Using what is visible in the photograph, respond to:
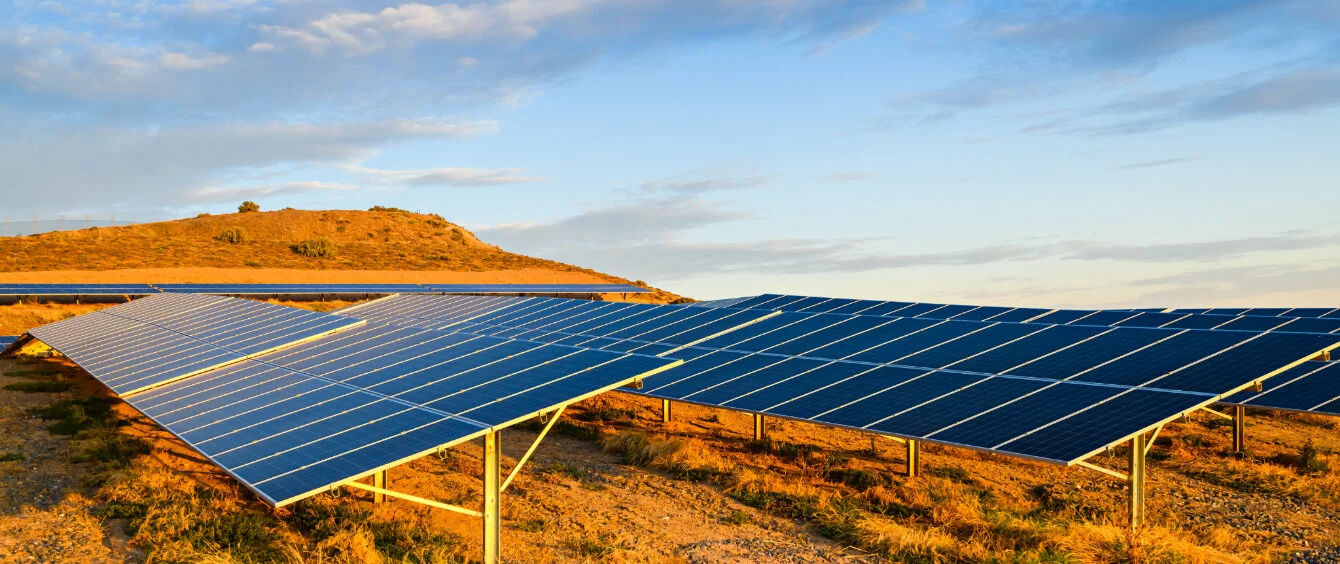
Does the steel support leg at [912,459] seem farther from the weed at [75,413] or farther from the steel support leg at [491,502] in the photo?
the weed at [75,413]

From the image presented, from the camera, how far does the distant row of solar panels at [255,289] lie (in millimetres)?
58750

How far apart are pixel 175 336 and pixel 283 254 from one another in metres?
69.7

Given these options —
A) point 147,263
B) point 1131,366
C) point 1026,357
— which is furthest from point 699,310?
point 147,263

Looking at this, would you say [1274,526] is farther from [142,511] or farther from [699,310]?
[142,511]

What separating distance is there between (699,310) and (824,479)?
35.1 feet

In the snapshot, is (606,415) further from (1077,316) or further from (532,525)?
(1077,316)

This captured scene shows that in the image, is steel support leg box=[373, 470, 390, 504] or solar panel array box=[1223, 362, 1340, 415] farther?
solar panel array box=[1223, 362, 1340, 415]

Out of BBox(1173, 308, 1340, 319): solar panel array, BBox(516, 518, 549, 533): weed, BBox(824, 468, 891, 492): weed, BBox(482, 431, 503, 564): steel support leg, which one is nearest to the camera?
BBox(482, 431, 503, 564): steel support leg

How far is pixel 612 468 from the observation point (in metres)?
23.0

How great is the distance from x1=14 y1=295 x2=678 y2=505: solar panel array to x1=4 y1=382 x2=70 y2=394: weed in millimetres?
6121

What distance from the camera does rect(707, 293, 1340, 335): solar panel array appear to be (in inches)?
1041

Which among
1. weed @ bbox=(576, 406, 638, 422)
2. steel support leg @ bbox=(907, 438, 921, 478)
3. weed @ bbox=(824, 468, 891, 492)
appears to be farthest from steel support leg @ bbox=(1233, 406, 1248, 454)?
weed @ bbox=(576, 406, 638, 422)

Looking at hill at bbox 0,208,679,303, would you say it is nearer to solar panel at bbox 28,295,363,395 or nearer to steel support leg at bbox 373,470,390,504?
solar panel at bbox 28,295,363,395

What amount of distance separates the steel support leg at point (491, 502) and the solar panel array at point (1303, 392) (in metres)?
18.8
